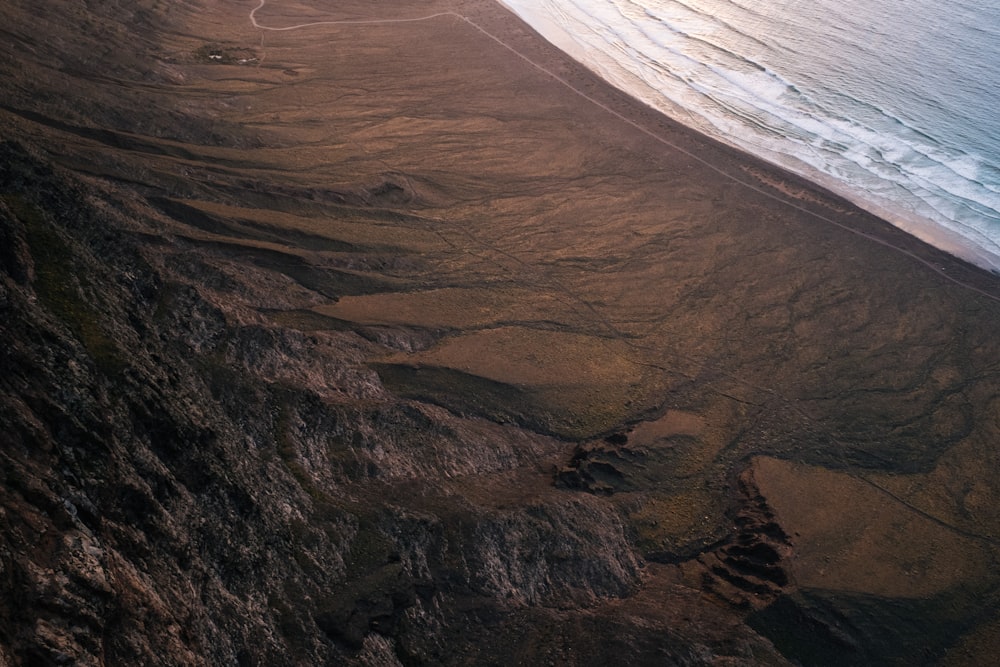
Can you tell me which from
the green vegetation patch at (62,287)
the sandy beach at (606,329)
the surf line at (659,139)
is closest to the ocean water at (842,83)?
the surf line at (659,139)

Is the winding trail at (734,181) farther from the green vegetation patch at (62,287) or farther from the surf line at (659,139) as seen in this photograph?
the green vegetation patch at (62,287)

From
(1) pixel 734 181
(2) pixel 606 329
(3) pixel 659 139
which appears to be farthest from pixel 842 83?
(2) pixel 606 329

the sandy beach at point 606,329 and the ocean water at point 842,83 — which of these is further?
the ocean water at point 842,83

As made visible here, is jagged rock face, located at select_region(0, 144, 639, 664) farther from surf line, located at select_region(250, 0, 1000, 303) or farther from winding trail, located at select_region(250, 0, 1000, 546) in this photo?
surf line, located at select_region(250, 0, 1000, 303)

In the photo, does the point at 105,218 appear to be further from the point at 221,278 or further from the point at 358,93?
the point at 358,93

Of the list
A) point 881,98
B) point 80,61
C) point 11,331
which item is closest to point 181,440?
point 11,331

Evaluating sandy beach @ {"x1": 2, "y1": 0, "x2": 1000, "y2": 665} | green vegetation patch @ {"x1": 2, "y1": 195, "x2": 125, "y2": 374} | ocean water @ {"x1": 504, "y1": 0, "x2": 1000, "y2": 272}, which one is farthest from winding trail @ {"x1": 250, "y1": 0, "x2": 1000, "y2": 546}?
green vegetation patch @ {"x1": 2, "y1": 195, "x2": 125, "y2": 374}
